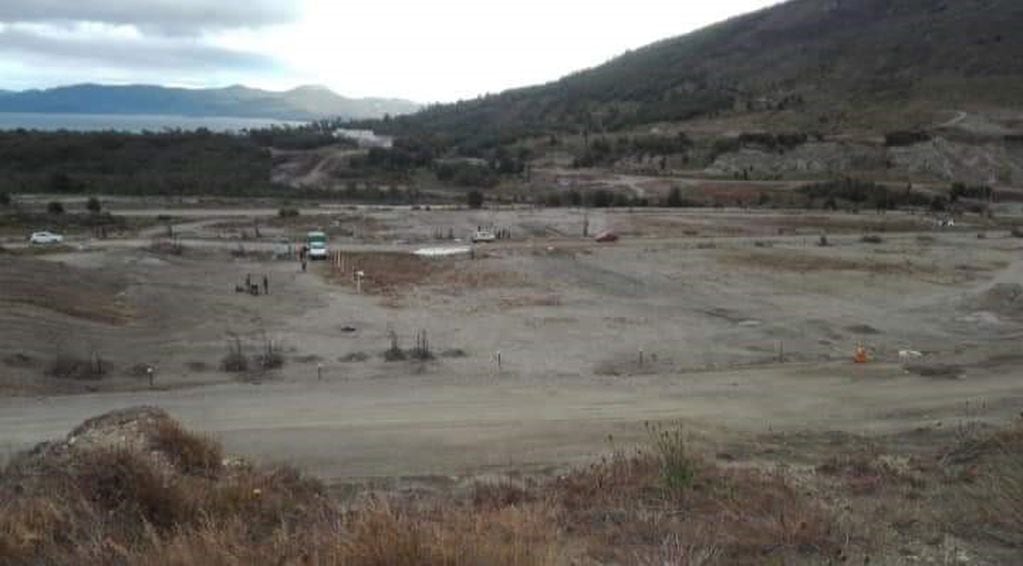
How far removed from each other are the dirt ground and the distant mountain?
62025 millimetres

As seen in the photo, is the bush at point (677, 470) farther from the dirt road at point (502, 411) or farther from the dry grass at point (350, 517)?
the dirt road at point (502, 411)

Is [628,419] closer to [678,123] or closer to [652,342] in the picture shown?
[652,342]

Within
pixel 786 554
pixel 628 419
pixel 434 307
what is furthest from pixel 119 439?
pixel 434 307

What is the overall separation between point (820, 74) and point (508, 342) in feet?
400

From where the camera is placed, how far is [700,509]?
8359 millimetres

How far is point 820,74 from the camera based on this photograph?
139 meters

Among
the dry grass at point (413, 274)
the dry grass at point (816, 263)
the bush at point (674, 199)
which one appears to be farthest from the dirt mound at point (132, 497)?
the bush at point (674, 199)

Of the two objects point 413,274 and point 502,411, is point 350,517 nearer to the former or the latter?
point 502,411


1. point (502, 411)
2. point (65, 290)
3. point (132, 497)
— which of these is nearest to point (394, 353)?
point (502, 411)

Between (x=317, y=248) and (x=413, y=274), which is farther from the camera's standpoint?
(x=317, y=248)

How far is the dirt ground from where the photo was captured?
19.9 meters

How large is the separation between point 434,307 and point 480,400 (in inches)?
623

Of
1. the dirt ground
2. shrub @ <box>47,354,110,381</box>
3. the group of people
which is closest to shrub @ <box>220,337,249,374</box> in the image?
the dirt ground

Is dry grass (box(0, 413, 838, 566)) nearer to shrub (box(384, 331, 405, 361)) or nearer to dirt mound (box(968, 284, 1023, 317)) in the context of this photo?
shrub (box(384, 331, 405, 361))
